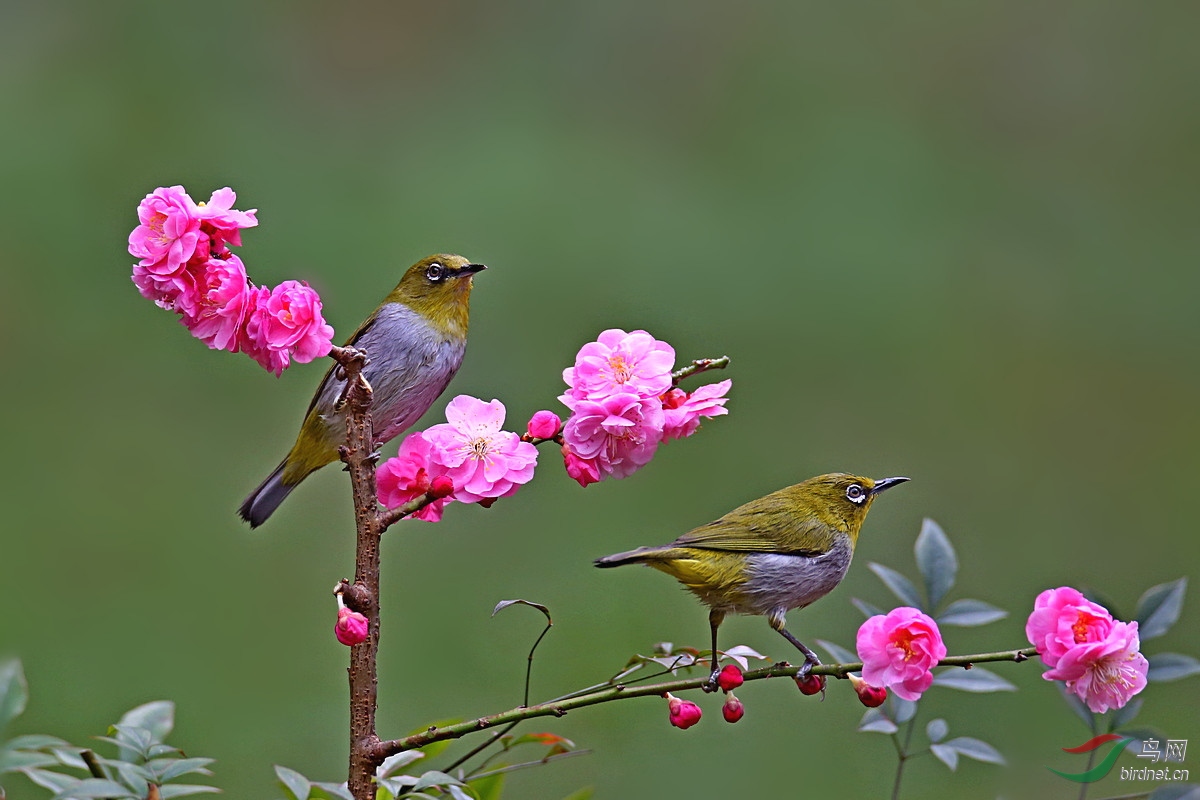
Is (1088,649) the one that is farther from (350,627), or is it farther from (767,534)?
(350,627)

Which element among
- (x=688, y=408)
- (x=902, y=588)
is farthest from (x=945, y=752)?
(x=688, y=408)

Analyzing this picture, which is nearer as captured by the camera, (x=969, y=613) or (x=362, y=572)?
(x=362, y=572)

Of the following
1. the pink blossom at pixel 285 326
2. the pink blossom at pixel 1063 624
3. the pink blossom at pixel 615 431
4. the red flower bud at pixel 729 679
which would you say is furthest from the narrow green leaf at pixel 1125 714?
the pink blossom at pixel 285 326

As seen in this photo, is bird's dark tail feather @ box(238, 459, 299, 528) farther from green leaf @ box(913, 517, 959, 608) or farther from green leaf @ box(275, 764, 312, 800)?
green leaf @ box(913, 517, 959, 608)

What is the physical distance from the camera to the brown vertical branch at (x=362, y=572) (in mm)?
950

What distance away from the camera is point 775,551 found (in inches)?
45.2

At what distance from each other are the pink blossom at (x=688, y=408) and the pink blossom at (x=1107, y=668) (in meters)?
0.31

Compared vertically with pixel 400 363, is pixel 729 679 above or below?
below

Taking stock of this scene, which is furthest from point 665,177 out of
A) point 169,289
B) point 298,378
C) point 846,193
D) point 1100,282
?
point 169,289

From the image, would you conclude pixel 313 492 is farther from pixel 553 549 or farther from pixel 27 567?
pixel 27 567

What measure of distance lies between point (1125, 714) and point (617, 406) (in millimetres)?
536

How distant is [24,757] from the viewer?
905 mm

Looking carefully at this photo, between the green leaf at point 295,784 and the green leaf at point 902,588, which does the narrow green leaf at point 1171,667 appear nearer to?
the green leaf at point 902,588

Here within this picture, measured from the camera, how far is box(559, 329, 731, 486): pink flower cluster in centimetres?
95
